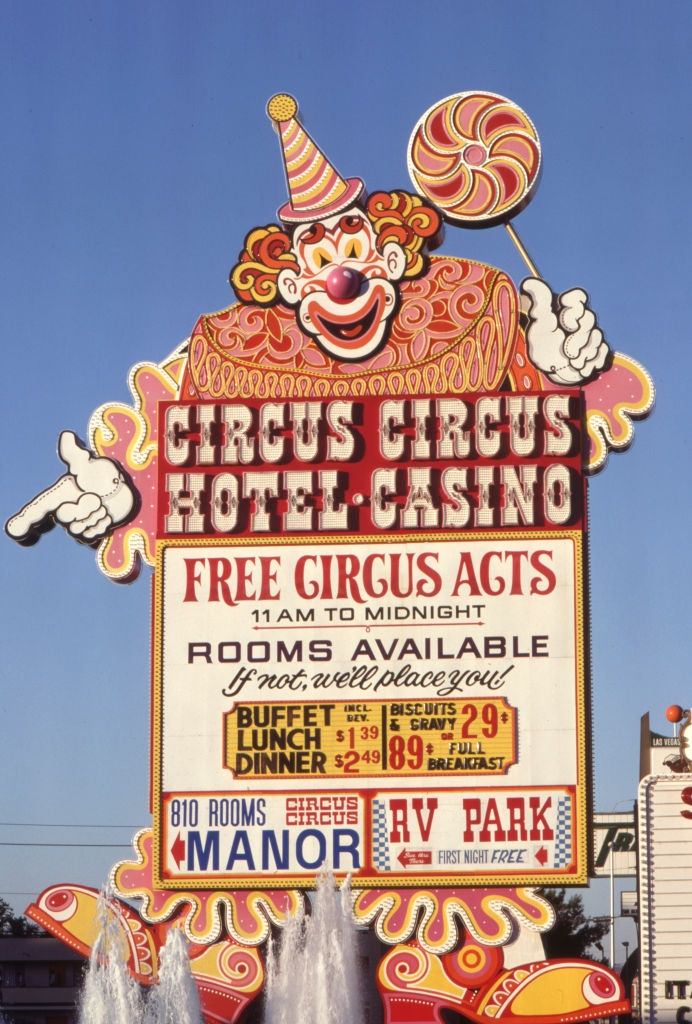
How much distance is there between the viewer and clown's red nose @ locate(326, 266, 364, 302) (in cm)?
2980

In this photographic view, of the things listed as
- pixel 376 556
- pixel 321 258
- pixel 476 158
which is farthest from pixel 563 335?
pixel 376 556

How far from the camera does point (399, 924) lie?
90.1ft

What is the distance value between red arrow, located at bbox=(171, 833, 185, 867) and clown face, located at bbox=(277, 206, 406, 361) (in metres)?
7.66

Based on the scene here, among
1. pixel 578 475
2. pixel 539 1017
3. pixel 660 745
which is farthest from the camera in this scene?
pixel 660 745

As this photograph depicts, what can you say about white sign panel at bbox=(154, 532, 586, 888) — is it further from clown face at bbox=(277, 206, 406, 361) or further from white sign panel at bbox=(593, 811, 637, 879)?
white sign panel at bbox=(593, 811, 637, 879)

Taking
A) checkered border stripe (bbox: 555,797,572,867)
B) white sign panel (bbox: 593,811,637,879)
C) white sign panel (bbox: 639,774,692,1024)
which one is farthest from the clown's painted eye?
white sign panel (bbox: 593,811,637,879)

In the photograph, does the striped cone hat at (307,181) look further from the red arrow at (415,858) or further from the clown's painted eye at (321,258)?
the red arrow at (415,858)

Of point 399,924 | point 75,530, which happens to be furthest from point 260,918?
point 75,530

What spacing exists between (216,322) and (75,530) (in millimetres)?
3868

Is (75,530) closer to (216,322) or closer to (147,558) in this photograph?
(147,558)

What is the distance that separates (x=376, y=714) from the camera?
1105 inches

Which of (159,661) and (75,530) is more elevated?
(75,530)

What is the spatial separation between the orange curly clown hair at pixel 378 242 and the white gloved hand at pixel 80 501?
11.2ft

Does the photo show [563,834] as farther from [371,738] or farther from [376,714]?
[376,714]
